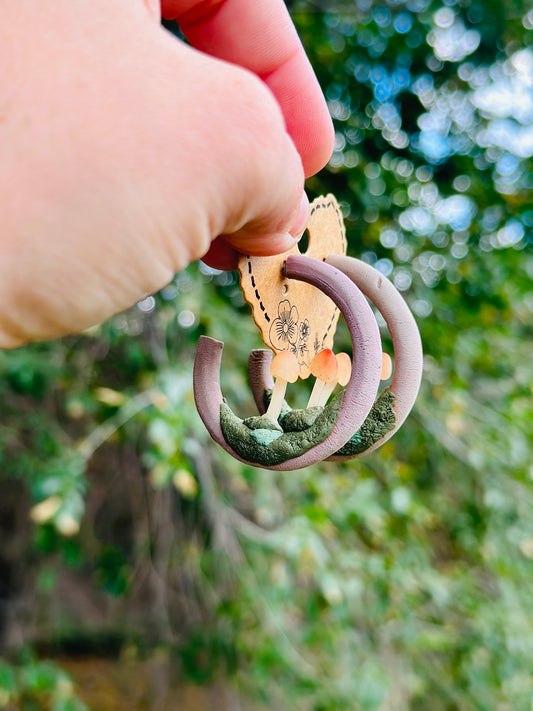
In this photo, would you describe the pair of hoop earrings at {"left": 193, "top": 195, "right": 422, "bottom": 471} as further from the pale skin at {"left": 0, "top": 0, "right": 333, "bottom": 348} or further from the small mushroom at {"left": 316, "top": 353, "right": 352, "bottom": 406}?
the pale skin at {"left": 0, "top": 0, "right": 333, "bottom": 348}

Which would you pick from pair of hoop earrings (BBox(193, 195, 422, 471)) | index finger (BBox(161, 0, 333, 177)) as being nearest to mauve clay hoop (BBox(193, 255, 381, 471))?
pair of hoop earrings (BBox(193, 195, 422, 471))

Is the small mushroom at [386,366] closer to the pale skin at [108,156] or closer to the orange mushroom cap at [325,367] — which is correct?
the orange mushroom cap at [325,367]

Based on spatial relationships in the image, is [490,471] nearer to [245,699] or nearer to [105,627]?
[245,699]

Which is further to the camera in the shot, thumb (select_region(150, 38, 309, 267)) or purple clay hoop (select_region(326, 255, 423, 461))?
purple clay hoop (select_region(326, 255, 423, 461))

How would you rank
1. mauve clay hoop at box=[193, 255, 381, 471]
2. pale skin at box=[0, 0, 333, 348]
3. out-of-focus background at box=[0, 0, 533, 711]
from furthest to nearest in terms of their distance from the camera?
out-of-focus background at box=[0, 0, 533, 711] → mauve clay hoop at box=[193, 255, 381, 471] → pale skin at box=[0, 0, 333, 348]

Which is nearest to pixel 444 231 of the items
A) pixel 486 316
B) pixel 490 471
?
pixel 486 316

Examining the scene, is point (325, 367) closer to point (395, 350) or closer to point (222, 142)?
point (395, 350)
